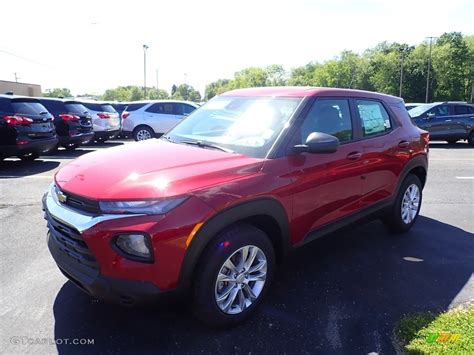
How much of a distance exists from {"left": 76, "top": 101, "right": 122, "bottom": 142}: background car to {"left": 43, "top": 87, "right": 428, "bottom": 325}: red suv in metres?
10.7

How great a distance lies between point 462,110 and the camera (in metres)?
15.6

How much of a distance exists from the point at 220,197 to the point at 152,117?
12345 millimetres

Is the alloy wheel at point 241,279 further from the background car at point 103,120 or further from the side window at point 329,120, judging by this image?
the background car at point 103,120

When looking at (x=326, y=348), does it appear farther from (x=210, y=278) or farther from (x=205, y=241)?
(x=205, y=241)

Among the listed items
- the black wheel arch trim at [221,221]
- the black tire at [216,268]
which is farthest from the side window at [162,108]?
the black tire at [216,268]

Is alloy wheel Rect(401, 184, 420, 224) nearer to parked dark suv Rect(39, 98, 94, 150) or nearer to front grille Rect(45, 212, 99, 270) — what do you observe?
front grille Rect(45, 212, 99, 270)

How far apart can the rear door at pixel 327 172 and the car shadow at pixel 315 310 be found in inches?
12.6

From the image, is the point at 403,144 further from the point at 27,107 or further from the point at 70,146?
the point at 70,146

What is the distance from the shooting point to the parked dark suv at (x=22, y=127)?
8578 millimetres

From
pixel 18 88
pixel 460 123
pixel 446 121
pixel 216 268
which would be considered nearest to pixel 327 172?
pixel 216 268

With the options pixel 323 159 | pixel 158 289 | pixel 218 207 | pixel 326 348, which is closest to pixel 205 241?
pixel 218 207

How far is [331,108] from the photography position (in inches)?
150

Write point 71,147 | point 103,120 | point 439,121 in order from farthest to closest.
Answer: point 439,121
point 103,120
point 71,147

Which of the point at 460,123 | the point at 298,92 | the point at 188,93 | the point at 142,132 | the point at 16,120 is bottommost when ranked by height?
the point at 142,132
